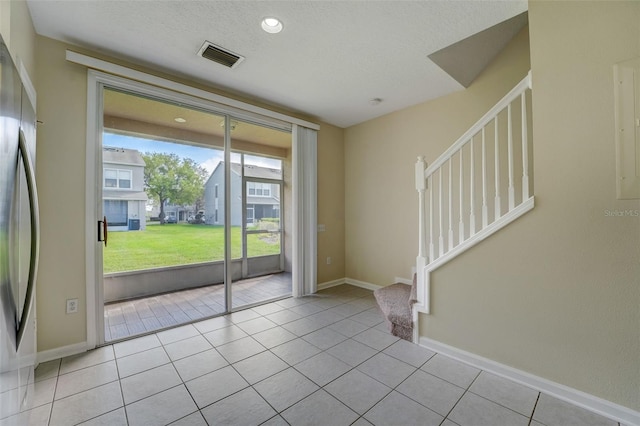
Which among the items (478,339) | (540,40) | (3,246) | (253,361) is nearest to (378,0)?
(540,40)

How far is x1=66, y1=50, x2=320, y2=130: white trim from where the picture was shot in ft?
7.49

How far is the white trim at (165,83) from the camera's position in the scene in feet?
7.49

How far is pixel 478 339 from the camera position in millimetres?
2145

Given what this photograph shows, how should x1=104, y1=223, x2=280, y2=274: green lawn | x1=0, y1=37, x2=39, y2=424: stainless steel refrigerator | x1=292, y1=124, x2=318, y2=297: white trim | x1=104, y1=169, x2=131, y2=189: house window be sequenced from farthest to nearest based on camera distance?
x1=292, y1=124, x2=318, y2=297: white trim, x1=104, y1=223, x2=280, y2=274: green lawn, x1=104, y1=169, x2=131, y2=189: house window, x1=0, y1=37, x2=39, y2=424: stainless steel refrigerator

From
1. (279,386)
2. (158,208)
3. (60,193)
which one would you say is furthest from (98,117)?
(279,386)

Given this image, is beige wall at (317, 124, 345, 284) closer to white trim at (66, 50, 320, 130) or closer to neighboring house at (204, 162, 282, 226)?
white trim at (66, 50, 320, 130)

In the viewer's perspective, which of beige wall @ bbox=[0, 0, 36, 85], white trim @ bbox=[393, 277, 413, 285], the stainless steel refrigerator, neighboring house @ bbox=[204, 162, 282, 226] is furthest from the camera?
white trim @ bbox=[393, 277, 413, 285]

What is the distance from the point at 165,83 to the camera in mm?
2705

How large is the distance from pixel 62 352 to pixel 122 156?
198cm

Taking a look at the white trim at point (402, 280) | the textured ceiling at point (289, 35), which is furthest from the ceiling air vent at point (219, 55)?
the white trim at point (402, 280)

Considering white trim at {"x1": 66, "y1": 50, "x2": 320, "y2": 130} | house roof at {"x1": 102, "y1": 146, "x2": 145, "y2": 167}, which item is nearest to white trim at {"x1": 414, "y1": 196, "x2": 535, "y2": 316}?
white trim at {"x1": 66, "y1": 50, "x2": 320, "y2": 130}

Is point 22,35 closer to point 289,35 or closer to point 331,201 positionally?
point 289,35

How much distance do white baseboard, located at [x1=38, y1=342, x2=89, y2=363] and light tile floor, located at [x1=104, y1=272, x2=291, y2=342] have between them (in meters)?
0.21

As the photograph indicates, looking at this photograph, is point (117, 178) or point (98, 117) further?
point (117, 178)
